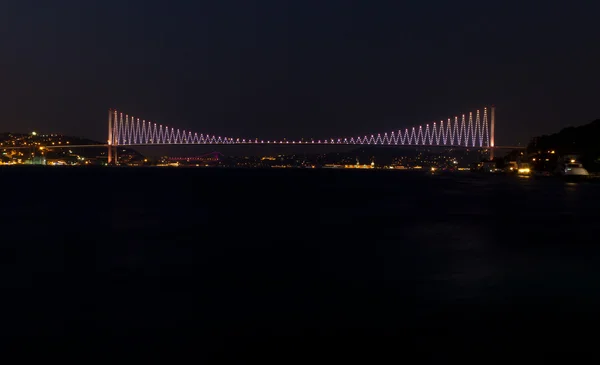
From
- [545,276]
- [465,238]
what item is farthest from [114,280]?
[465,238]

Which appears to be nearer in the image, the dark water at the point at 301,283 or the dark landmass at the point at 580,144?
the dark water at the point at 301,283

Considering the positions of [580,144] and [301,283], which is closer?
[301,283]

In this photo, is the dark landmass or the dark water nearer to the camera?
the dark water

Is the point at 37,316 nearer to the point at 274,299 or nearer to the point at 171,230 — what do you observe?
the point at 274,299

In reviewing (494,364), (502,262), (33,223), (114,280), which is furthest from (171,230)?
(494,364)

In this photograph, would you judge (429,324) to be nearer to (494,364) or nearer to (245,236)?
(494,364)

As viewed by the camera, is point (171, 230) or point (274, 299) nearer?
point (274, 299)

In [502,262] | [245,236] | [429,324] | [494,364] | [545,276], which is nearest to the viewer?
[494,364]

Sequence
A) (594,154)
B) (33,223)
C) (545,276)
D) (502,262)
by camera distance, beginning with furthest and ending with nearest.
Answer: (594,154), (33,223), (502,262), (545,276)
